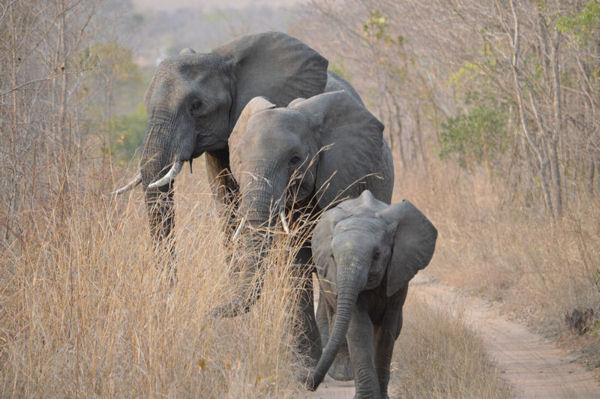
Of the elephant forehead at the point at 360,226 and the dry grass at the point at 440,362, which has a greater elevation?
the elephant forehead at the point at 360,226

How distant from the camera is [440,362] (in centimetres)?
627

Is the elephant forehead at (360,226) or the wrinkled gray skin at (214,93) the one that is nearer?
the elephant forehead at (360,226)

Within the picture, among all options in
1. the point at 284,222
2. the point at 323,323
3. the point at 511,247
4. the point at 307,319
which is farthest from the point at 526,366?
the point at 511,247

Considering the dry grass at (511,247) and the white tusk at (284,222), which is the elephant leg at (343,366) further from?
the dry grass at (511,247)

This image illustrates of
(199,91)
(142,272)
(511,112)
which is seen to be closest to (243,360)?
(142,272)

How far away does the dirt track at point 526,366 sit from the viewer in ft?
20.6

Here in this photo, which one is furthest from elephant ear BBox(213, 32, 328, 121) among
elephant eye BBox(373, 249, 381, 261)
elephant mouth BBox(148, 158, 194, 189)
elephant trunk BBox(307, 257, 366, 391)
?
elephant trunk BBox(307, 257, 366, 391)

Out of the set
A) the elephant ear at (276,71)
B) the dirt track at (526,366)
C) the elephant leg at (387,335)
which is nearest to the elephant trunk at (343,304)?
the elephant leg at (387,335)

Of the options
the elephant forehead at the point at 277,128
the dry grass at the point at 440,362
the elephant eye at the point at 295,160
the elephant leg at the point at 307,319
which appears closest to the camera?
the dry grass at the point at 440,362

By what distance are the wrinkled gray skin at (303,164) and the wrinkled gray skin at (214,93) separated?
44.7 inches

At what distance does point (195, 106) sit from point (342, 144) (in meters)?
1.77

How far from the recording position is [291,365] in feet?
19.3

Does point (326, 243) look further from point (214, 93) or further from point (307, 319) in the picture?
point (214, 93)

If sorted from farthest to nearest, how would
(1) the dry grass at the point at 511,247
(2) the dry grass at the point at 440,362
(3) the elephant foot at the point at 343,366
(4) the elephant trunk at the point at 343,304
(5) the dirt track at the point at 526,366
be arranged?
(1) the dry grass at the point at 511,247 < (3) the elephant foot at the point at 343,366 < (5) the dirt track at the point at 526,366 < (2) the dry grass at the point at 440,362 < (4) the elephant trunk at the point at 343,304
